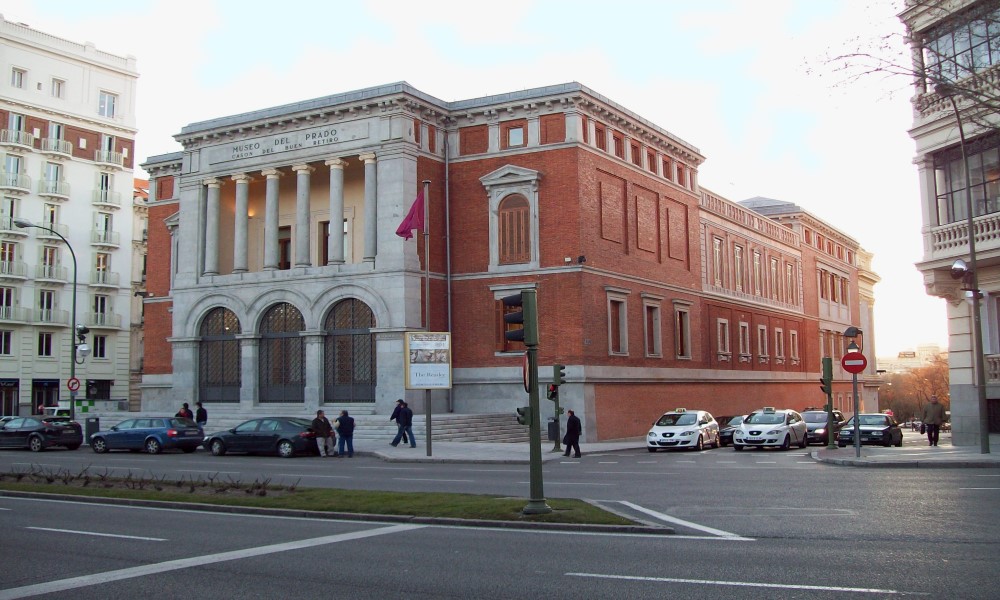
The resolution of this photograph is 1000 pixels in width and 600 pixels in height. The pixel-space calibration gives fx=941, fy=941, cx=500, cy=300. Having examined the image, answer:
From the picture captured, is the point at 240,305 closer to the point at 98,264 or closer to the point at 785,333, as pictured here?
the point at 98,264

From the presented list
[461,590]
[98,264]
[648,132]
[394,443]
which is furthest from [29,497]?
[98,264]

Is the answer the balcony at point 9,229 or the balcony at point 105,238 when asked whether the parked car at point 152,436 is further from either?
the balcony at point 105,238

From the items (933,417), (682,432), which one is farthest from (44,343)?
(933,417)

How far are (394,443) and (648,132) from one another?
20.3m

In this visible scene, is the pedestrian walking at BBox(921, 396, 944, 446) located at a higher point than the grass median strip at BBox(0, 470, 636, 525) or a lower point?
higher

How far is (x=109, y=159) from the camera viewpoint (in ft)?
215

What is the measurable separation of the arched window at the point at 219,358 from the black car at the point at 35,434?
8019 mm

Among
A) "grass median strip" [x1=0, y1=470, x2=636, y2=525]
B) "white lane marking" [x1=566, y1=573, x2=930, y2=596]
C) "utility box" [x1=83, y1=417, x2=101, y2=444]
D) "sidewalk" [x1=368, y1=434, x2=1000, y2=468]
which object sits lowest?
"sidewalk" [x1=368, y1=434, x2=1000, y2=468]

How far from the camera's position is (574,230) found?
38.2 m

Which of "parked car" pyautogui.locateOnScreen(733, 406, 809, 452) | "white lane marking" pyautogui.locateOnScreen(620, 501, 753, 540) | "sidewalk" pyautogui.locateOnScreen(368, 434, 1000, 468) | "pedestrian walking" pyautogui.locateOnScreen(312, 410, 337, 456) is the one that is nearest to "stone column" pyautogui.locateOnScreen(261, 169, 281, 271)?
"sidewalk" pyautogui.locateOnScreen(368, 434, 1000, 468)

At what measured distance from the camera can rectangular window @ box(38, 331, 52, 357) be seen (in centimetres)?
6084

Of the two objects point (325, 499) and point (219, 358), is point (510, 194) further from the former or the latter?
point (325, 499)

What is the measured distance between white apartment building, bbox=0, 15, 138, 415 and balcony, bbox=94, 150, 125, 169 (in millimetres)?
71

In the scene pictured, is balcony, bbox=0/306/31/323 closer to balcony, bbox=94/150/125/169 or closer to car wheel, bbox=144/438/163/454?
balcony, bbox=94/150/125/169
